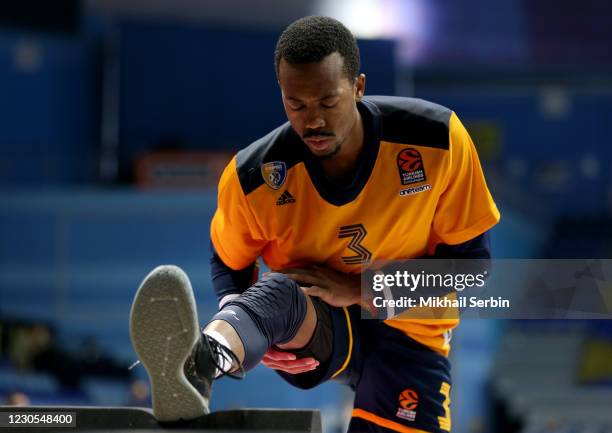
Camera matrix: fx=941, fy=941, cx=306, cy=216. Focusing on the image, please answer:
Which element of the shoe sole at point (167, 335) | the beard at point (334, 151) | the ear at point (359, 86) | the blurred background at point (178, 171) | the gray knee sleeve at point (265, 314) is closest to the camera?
the shoe sole at point (167, 335)

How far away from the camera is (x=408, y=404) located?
3.57 m

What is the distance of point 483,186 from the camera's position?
355 cm

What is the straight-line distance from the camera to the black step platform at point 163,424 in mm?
2631

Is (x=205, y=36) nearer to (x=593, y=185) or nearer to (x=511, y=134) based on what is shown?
(x=511, y=134)

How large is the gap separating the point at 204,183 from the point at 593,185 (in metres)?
8.27

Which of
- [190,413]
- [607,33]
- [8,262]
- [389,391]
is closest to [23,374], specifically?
[8,262]


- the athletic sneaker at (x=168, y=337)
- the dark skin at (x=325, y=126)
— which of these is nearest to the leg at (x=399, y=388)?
the dark skin at (x=325, y=126)

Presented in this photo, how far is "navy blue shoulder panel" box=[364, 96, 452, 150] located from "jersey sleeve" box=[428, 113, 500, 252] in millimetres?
57

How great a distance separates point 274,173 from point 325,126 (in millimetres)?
391

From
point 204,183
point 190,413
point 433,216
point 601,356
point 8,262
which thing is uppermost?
point 433,216

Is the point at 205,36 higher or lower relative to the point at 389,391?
higher

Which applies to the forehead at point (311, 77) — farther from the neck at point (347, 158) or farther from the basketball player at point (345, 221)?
the neck at point (347, 158)

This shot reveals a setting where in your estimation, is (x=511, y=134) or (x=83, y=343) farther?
(x=511, y=134)

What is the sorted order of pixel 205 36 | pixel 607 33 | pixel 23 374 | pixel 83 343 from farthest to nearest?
1. pixel 607 33
2. pixel 205 36
3. pixel 83 343
4. pixel 23 374
